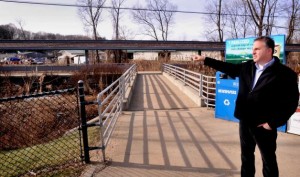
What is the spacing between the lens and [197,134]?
538cm

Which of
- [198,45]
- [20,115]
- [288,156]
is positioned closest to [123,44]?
[198,45]

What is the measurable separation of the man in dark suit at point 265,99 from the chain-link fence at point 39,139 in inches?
99.2

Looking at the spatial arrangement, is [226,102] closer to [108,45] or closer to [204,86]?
[204,86]

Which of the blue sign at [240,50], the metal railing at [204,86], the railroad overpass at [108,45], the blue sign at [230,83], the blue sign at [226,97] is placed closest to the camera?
the blue sign at [240,50]

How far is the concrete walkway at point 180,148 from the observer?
12.1ft

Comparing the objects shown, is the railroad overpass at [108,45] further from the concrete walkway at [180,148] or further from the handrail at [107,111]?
the concrete walkway at [180,148]

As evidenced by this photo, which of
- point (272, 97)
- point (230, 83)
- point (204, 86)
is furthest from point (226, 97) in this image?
point (272, 97)

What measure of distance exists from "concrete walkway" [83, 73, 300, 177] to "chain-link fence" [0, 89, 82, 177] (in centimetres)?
81

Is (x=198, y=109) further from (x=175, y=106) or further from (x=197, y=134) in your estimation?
(x=197, y=134)

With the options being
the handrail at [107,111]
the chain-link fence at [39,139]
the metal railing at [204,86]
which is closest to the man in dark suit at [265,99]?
the handrail at [107,111]

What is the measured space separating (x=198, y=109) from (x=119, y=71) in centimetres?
1462

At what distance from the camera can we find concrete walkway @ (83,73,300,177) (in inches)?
145

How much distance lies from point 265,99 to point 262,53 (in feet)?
1.60

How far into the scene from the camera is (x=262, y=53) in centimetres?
254
